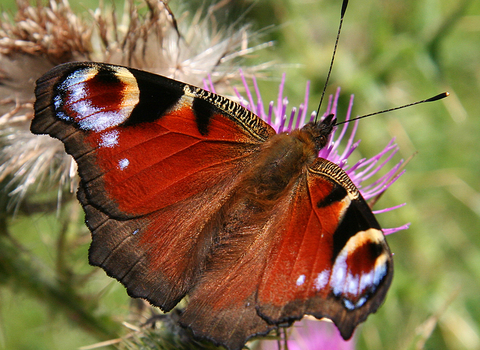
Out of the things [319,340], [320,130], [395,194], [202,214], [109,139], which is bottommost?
[319,340]

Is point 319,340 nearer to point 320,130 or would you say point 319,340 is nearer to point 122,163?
point 320,130

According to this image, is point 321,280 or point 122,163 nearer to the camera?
point 321,280

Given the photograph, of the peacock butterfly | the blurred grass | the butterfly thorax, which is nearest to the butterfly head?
the butterfly thorax

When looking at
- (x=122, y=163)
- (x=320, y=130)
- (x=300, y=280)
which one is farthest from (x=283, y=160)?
(x=122, y=163)

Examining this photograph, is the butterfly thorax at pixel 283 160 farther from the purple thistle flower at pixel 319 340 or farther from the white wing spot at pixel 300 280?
the purple thistle flower at pixel 319 340

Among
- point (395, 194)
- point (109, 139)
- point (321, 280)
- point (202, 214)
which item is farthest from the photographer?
point (395, 194)

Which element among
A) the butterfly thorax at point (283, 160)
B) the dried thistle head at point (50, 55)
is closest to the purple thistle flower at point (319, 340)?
the butterfly thorax at point (283, 160)
